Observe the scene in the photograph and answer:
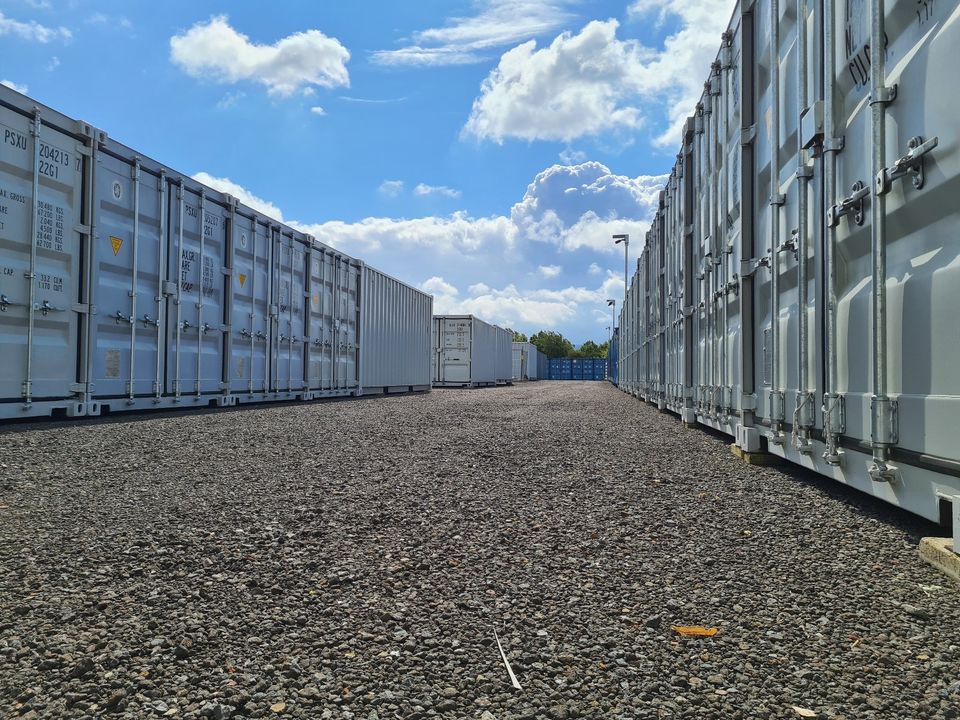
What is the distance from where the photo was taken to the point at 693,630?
2303 mm

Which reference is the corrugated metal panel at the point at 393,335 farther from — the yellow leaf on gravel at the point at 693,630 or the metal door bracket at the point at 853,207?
the yellow leaf on gravel at the point at 693,630

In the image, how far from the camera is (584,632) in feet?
7.53

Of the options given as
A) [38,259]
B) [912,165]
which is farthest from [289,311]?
[912,165]

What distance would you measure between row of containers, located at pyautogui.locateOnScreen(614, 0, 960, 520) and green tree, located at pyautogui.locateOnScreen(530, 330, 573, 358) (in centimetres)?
10393

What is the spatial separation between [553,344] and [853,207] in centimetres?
10976

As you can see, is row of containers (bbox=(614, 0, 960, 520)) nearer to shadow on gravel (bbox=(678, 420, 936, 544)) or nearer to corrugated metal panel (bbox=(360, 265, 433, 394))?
shadow on gravel (bbox=(678, 420, 936, 544))

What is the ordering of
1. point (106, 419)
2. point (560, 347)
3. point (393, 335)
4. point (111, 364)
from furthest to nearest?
point (560, 347), point (393, 335), point (111, 364), point (106, 419)

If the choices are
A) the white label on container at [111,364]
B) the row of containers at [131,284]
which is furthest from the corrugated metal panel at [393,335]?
the white label on container at [111,364]

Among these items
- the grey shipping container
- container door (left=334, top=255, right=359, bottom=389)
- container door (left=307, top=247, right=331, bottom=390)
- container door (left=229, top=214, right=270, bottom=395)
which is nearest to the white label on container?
container door (left=229, top=214, right=270, bottom=395)

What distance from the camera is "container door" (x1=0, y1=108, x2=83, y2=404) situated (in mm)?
7520

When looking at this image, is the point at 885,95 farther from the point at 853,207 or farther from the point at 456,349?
the point at 456,349

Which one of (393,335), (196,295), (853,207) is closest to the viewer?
(853,207)

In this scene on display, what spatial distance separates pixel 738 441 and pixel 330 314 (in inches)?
484

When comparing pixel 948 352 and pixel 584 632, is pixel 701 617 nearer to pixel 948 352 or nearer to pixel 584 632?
pixel 584 632
